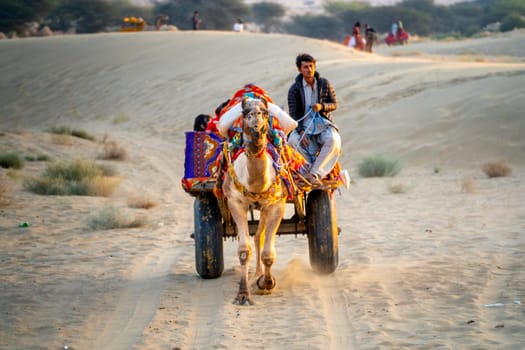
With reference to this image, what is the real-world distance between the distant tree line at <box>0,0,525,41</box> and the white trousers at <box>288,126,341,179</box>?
61.1 meters

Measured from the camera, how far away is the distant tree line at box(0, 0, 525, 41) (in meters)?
68.4

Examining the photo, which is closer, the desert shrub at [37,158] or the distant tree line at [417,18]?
the desert shrub at [37,158]

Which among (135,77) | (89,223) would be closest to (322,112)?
(89,223)

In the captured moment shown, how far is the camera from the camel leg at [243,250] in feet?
26.3

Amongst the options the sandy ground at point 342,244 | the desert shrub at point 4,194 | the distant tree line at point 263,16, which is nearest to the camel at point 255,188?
the sandy ground at point 342,244

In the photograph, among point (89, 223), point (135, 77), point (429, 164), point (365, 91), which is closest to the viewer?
point (89, 223)

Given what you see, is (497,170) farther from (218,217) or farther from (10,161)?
(10,161)

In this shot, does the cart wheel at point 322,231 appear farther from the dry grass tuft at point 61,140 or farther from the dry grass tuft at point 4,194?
the dry grass tuft at point 61,140

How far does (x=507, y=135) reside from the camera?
21.2m

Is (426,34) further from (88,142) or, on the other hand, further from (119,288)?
(119,288)

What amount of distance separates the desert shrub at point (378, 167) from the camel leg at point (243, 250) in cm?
1142

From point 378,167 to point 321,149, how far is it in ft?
34.9

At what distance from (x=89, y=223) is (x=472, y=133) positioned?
465 inches

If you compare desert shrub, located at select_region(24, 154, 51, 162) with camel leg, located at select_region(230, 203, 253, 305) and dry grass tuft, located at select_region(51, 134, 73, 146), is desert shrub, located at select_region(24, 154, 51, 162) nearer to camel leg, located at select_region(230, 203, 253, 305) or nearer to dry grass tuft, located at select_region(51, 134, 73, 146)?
dry grass tuft, located at select_region(51, 134, 73, 146)
